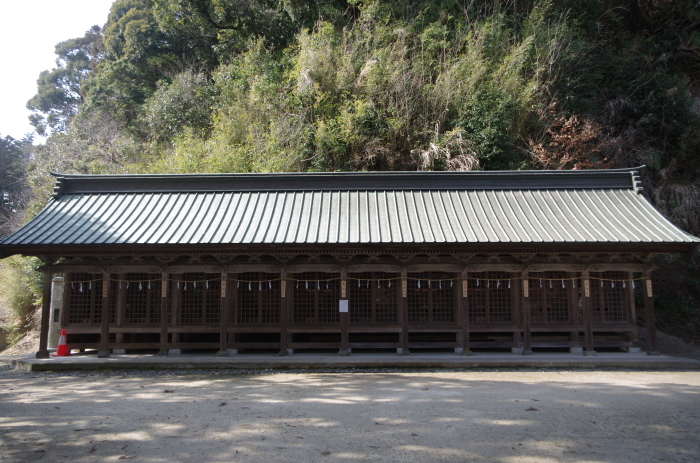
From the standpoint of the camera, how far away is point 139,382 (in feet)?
33.6

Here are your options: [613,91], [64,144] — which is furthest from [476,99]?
[64,144]

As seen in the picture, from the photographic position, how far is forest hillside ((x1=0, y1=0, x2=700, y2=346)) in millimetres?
19453

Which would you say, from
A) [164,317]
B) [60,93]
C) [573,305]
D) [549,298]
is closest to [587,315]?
[573,305]

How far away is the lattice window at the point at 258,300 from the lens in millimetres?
13094

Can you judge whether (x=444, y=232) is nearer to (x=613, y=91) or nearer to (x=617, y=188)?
(x=617, y=188)

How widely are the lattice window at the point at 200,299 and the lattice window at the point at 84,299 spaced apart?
2440mm

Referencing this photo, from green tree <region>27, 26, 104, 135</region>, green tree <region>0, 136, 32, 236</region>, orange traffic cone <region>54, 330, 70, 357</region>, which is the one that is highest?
green tree <region>27, 26, 104, 135</region>

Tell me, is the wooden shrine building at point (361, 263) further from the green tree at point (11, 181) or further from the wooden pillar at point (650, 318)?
the green tree at point (11, 181)

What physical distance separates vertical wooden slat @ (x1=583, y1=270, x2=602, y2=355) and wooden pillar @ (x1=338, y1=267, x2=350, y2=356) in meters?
6.35

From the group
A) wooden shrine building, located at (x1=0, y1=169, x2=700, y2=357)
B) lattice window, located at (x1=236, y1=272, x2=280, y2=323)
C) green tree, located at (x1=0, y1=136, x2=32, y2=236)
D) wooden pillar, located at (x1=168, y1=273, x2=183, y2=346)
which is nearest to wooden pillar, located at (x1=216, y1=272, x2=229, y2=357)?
wooden shrine building, located at (x1=0, y1=169, x2=700, y2=357)

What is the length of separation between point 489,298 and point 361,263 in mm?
3794

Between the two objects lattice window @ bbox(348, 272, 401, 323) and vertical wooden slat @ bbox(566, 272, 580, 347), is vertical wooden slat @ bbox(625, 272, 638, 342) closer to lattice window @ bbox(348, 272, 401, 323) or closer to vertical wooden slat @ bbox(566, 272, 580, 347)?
vertical wooden slat @ bbox(566, 272, 580, 347)

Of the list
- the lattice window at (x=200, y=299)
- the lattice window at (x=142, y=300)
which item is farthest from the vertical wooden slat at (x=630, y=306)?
the lattice window at (x=142, y=300)

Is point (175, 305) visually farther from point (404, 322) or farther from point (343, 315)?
point (404, 322)
